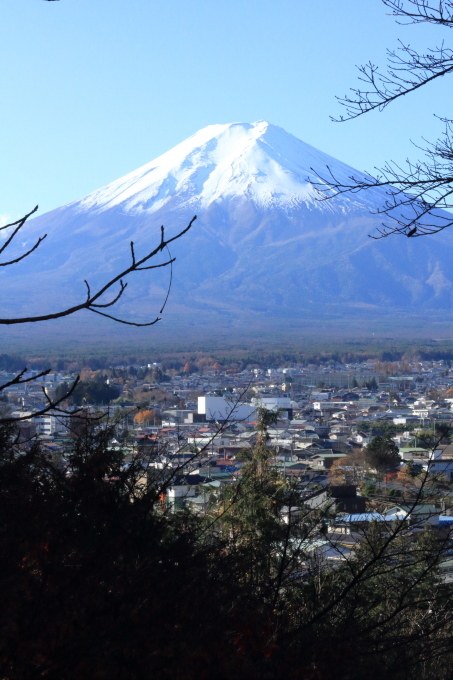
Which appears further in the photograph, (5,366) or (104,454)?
(5,366)

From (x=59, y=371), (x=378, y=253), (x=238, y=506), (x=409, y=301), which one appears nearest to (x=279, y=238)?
(x=378, y=253)

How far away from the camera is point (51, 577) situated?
287 cm

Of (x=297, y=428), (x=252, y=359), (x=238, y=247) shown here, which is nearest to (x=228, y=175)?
(x=238, y=247)

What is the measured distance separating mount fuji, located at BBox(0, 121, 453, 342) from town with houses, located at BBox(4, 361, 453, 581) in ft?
86.9

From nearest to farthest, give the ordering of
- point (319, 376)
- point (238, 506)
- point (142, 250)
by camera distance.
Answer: point (238, 506), point (319, 376), point (142, 250)

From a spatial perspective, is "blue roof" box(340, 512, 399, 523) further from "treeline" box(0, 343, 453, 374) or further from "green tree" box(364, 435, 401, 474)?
"treeline" box(0, 343, 453, 374)

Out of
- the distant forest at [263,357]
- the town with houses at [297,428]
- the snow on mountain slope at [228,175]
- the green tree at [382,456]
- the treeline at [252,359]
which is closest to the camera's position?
Answer: the town with houses at [297,428]

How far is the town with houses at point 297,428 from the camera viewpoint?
18.1 ft

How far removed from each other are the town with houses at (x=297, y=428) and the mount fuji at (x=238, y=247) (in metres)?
26.5

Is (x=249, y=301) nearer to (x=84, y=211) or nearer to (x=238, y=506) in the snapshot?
(x=84, y=211)

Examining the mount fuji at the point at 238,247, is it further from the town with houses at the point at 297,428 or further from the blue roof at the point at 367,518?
the blue roof at the point at 367,518

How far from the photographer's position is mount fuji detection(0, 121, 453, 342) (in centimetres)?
8175

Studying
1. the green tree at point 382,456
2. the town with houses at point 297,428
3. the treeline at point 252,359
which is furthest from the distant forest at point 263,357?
the green tree at point 382,456

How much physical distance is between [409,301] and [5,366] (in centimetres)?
7072
